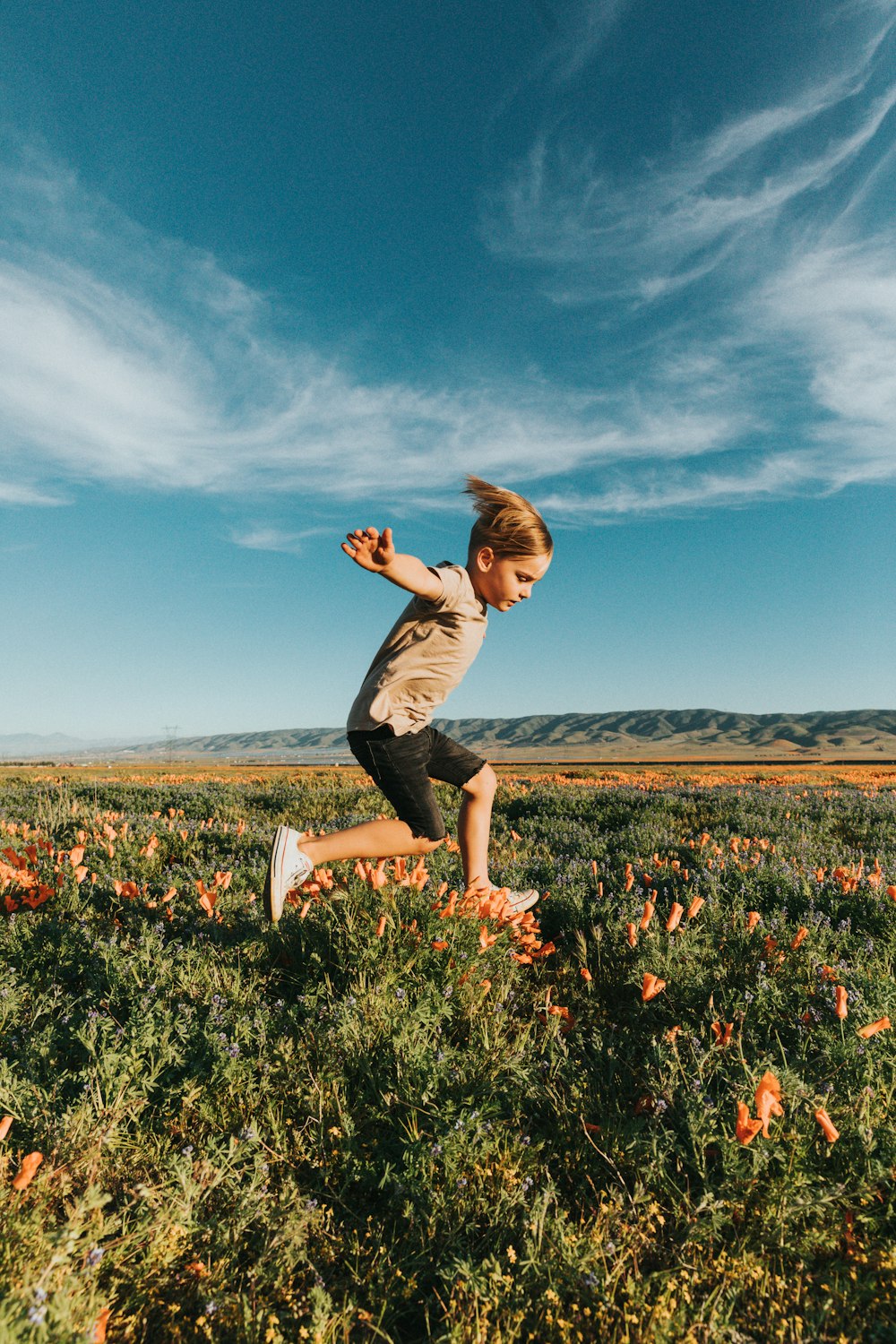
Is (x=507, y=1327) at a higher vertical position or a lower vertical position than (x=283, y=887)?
lower

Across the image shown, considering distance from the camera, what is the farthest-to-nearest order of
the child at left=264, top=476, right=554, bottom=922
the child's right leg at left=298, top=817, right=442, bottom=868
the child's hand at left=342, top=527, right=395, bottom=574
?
the child's right leg at left=298, top=817, right=442, bottom=868 < the child at left=264, top=476, right=554, bottom=922 < the child's hand at left=342, top=527, right=395, bottom=574

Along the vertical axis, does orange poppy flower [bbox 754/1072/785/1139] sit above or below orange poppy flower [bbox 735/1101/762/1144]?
above

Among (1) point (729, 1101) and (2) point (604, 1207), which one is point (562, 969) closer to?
(1) point (729, 1101)

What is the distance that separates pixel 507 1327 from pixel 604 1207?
1.53ft

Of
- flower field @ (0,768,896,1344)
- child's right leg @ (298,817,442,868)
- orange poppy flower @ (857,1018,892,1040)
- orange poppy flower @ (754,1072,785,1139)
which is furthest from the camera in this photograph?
child's right leg @ (298,817,442,868)

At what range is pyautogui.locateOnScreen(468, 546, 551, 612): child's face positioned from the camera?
3.99m

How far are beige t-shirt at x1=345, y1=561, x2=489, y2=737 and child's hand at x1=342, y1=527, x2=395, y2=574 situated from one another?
2.26 feet

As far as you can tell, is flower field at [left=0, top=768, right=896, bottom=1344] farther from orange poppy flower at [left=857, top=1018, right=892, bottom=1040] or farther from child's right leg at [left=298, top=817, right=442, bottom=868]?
child's right leg at [left=298, top=817, right=442, bottom=868]

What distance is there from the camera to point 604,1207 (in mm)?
2096

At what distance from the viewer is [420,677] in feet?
13.1

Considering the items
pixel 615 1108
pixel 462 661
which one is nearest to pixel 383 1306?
pixel 615 1108

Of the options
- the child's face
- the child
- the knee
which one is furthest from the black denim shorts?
the child's face

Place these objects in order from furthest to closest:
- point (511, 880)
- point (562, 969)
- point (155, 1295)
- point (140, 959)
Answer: point (511, 880)
point (562, 969)
point (140, 959)
point (155, 1295)

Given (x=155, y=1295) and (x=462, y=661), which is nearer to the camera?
(x=155, y=1295)
